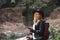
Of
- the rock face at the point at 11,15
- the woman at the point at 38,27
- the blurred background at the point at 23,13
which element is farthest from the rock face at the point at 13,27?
the woman at the point at 38,27

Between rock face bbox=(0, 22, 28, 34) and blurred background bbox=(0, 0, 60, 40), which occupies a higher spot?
blurred background bbox=(0, 0, 60, 40)

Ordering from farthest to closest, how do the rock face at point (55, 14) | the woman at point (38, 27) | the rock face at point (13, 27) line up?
the rock face at point (55, 14)
the rock face at point (13, 27)
the woman at point (38, 27)

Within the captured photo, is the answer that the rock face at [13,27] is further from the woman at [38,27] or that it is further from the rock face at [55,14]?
the woman at [38,27]

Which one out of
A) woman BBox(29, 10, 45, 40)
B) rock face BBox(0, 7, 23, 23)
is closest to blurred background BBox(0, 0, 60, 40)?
rock face BBox(0, 7, 23, 23)

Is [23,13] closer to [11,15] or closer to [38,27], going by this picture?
[11,15]

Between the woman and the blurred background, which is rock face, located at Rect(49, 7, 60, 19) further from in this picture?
the woman

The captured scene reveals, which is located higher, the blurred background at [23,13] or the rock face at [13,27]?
the blurred background at [23,13]

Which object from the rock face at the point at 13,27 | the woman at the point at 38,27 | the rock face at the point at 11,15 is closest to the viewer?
the woman at the point at 38,27

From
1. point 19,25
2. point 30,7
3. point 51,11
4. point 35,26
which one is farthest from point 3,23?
point 35,26

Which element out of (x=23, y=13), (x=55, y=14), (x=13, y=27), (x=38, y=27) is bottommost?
(x=13, y=27)

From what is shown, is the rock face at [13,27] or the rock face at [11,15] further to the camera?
the rock face at [11,15]

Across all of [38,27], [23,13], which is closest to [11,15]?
[23,13]

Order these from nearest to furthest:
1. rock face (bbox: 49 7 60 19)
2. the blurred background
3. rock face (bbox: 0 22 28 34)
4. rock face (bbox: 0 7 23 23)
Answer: rock face (bbox: 0 22 28 34) < the blurred background < rock face (bbox: 49 7 60 19) < rock face (bbox: 0 7 23 23)

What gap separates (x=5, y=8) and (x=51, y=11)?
11.2ft
